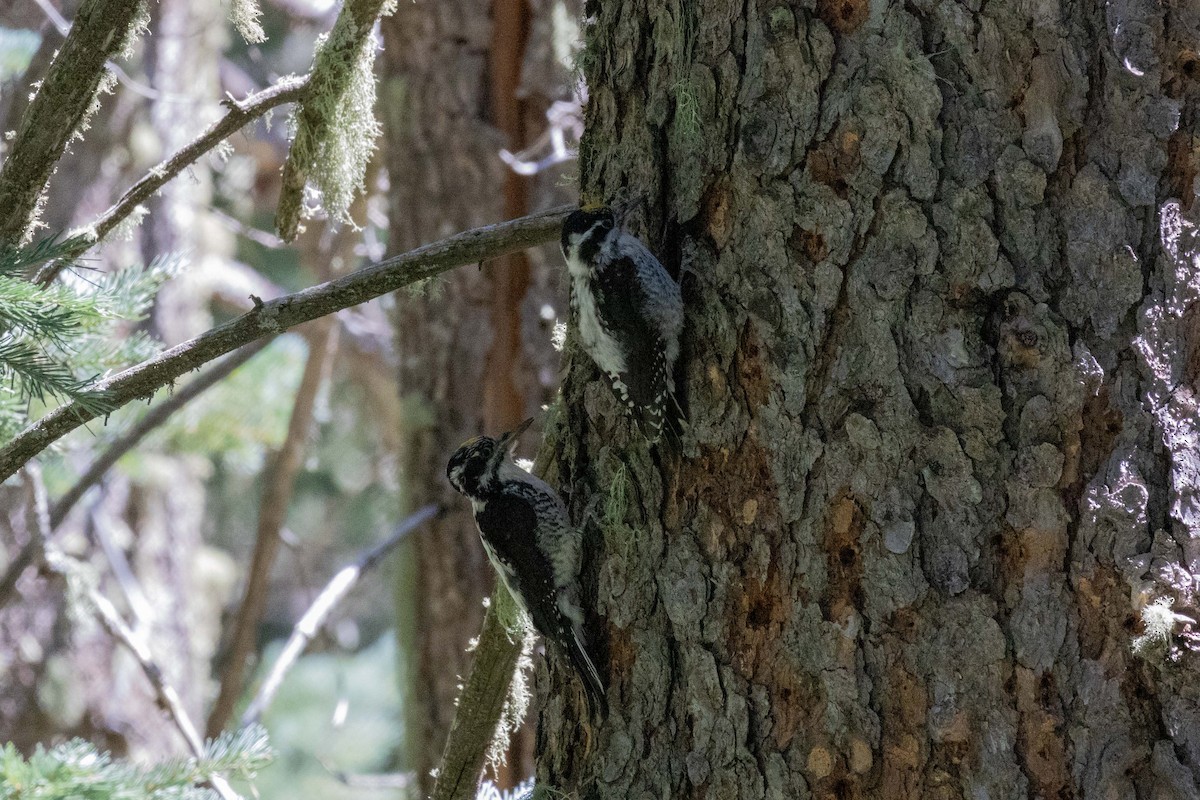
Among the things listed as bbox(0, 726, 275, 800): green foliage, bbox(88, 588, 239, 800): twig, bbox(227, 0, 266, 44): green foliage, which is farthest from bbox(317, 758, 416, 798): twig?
bbox(227, 0, 266, 44): green foliage

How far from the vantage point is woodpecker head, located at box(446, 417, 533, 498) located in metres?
3.27

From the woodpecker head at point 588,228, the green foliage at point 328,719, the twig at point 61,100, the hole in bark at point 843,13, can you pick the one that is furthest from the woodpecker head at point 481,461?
the green foliage at point 328,719

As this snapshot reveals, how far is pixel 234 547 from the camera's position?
1350 centimetres

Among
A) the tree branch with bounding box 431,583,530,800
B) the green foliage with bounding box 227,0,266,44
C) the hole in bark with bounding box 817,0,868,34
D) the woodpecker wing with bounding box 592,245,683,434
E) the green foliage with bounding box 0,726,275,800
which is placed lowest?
the green foliage with bounding box 0,726,275,800

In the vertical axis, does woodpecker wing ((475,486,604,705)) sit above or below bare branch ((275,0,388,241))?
below

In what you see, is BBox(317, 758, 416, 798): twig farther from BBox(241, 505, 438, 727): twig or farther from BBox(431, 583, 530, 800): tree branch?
BBox(431, 583, 530, 800): tree branch

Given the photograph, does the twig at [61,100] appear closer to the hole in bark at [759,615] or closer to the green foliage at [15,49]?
the hole in bark at [759,615]

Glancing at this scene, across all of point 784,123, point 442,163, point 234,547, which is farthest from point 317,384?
point 234,547

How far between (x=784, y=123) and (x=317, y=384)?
10.9ft

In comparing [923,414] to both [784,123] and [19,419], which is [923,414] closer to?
[784,123]

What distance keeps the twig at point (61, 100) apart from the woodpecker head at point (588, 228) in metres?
0.95

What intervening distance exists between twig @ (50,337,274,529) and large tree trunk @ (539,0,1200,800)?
74.0 inches

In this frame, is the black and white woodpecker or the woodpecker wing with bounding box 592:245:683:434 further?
the black and white woodpecker

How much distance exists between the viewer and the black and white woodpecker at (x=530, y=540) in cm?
240
